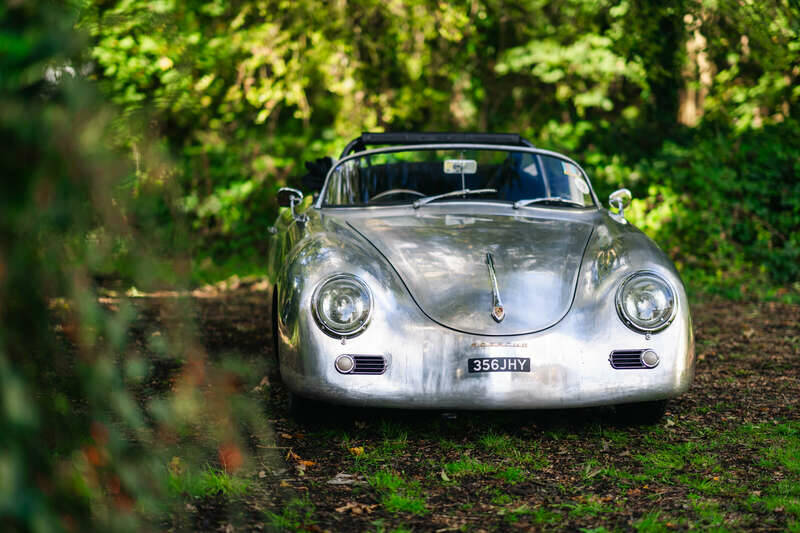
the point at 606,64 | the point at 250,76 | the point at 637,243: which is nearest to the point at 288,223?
the point at 637,243

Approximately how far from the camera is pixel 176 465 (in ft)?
9.96

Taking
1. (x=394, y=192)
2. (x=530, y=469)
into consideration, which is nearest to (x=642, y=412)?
(x=530, y=469)

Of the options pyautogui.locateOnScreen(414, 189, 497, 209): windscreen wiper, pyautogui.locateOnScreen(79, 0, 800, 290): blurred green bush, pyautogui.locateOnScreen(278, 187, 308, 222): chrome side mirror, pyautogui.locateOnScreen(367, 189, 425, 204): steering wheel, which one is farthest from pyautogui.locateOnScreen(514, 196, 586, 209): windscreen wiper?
pyautogui.locateOnScreen(79, 0, 800, 290): blurred green bush

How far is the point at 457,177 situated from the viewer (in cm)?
538

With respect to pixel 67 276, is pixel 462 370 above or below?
below

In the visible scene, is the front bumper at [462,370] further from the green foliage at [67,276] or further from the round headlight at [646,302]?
the green foliage at [67,276]

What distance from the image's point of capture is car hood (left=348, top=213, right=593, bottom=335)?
3.93 metres

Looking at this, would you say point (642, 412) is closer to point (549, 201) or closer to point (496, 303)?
point (496, 303)

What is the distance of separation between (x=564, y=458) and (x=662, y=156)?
7292 millimetres

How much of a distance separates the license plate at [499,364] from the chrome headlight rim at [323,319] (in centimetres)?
52

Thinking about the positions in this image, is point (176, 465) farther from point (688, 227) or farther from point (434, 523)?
point (688, 227)

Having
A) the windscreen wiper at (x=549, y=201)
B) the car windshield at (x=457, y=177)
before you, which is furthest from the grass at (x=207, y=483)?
the windscreen wiper at (x=549, y=201)

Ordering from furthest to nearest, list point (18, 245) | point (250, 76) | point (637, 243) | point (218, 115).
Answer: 1. point (218, 115)
2. point (250, 76)
3. point (637, 243)
4. point (18, 245)

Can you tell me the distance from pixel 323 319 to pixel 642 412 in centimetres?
176
